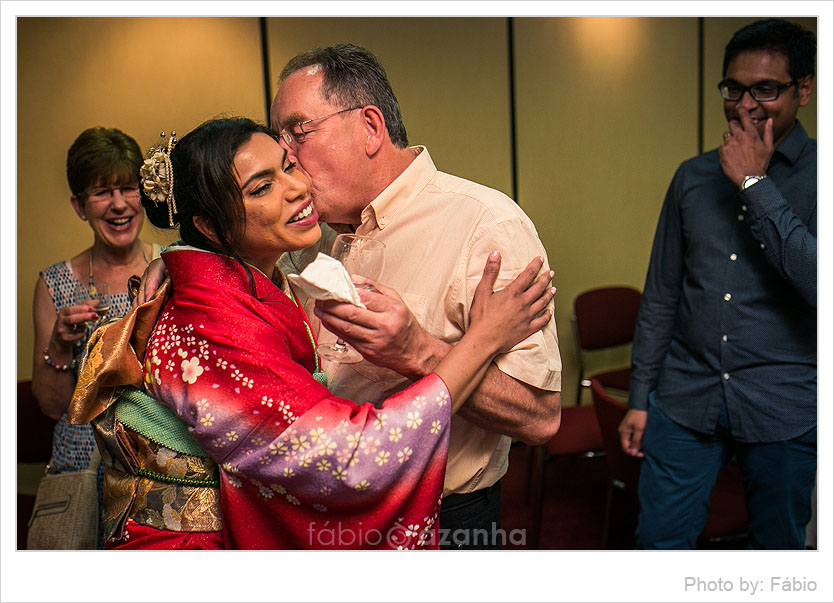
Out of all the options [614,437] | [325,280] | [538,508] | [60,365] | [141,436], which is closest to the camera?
[325,280]

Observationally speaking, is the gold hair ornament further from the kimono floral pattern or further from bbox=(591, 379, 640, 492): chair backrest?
bbox=(591, 379, 640, 492): chair backrest

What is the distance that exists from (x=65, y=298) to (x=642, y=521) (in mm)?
1608

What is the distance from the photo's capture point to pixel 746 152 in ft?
5.49

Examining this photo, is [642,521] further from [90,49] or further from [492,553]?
[90,49]

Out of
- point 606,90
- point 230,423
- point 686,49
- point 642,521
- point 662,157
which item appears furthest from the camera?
point 686,49

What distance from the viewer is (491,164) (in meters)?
1.76

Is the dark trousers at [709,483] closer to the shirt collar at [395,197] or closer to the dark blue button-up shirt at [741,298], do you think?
the dark blue button-up shirt at [741,298]

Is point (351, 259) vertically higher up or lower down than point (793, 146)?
lower down

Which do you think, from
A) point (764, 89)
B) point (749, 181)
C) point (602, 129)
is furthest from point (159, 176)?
point (602, 129)

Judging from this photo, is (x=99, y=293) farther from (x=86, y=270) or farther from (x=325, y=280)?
(x=325, y=280)

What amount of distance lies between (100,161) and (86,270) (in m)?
0.30

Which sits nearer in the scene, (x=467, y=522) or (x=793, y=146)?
(x=467, y=522)

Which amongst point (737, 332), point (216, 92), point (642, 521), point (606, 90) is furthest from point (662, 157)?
point (216, 92)

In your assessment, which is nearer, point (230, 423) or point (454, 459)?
point (230, 423)
